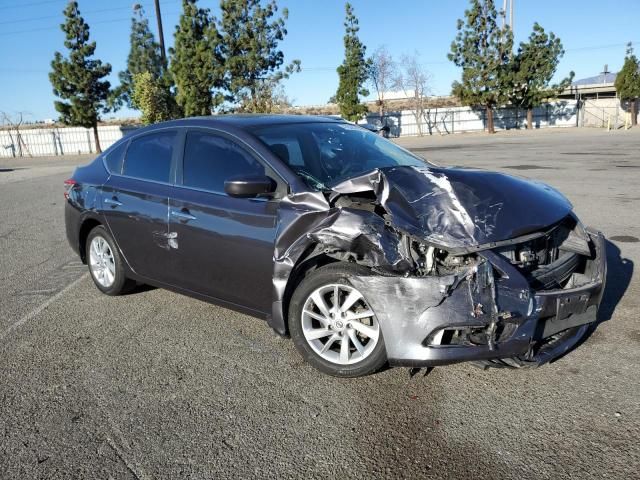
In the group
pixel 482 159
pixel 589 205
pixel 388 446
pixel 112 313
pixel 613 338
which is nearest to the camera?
pixel 388 446

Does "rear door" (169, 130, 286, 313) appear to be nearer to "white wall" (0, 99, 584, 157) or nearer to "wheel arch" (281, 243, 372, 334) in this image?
"wheel arch" (281, 243, 372, 334)

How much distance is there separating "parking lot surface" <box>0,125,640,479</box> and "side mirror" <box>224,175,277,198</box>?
115 centimetres

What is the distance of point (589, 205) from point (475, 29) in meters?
40.9

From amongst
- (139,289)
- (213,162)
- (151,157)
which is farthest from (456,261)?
(139,289)

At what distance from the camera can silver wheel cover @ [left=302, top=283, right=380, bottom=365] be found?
3.28m

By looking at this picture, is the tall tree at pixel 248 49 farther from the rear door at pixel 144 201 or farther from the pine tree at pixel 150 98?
the rear door at pixel 144 201

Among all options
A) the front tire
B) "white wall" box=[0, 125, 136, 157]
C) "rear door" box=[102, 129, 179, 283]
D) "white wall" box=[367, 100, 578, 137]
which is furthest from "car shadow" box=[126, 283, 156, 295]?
"white wall" box=[0, 125, 136, 157]

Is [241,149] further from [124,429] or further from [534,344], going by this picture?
[534,344]

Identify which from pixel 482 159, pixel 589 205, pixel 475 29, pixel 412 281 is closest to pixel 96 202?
pixel 412 281

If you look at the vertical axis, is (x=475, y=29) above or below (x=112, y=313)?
above

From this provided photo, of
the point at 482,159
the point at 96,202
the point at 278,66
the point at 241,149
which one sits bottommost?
the point at 482,159

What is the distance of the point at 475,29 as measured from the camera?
4494cm

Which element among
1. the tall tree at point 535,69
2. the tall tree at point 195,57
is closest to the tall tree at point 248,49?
the tall tree at point 195,57

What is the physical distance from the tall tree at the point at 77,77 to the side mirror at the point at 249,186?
45.7 metres
